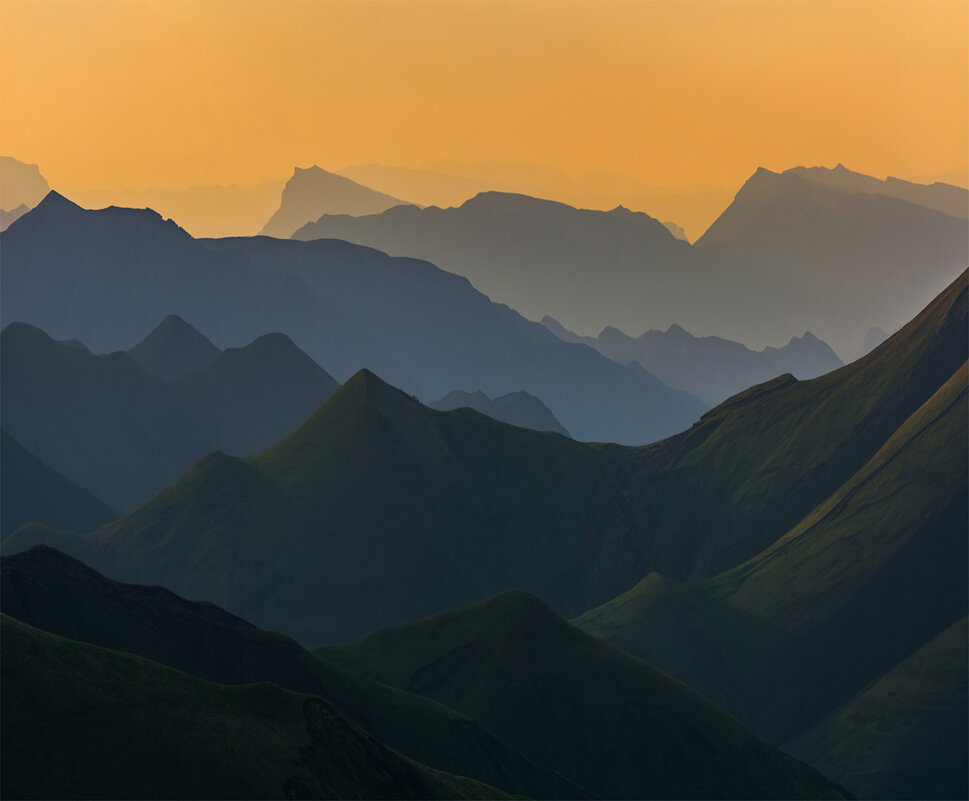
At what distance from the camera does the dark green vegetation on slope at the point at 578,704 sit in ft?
328

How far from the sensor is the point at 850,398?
169 m

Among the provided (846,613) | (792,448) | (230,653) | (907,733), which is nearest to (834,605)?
(846,613)

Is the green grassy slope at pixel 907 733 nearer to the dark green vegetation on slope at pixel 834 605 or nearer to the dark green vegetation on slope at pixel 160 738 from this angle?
the dark green vegetation on slope at pixel 834 605

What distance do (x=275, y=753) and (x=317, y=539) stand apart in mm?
99357

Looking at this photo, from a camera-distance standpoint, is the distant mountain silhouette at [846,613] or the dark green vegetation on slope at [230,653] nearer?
the dark green vegetation on slope at [230,653]

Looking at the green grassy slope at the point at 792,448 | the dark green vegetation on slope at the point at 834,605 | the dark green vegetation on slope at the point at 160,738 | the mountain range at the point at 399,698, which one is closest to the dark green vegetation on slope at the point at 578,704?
the mountain range at the point at 399,698

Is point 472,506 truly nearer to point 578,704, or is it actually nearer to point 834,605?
point 834,605

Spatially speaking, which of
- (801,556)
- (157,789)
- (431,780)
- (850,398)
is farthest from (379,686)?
(850,398)

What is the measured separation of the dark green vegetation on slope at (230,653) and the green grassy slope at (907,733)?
38.4 m

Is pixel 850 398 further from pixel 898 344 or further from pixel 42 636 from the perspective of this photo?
pixel 42 636

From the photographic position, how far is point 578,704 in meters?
105

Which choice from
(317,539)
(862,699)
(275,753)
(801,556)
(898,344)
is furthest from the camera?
(898,344)

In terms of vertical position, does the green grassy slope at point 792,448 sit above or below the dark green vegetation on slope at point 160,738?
above

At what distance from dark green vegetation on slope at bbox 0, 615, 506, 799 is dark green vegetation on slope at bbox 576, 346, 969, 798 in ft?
232
